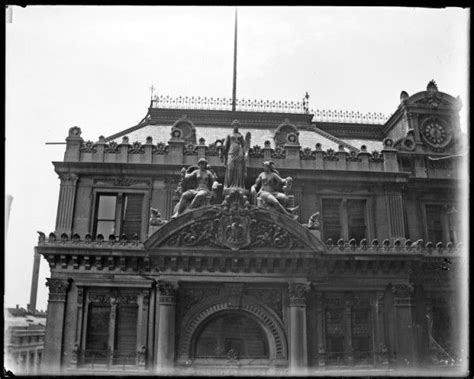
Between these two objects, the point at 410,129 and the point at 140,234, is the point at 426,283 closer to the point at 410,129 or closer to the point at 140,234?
the point at 410,129

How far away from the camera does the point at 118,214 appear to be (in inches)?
842

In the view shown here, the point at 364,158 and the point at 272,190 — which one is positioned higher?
the point at 364,158

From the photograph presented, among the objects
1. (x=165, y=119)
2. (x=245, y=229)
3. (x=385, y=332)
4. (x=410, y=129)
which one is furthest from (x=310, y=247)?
(x=165, y=119)

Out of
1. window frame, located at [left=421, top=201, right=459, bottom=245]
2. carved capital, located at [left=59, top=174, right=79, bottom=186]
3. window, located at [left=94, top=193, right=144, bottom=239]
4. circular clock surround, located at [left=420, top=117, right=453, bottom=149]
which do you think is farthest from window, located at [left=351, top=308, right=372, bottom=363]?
carved capital, located at [left=59, top=174, right=79, bottom=186]

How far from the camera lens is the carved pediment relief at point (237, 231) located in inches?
783

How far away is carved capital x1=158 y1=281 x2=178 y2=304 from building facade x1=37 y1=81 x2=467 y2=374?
43 millimetres

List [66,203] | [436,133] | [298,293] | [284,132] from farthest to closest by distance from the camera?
1. [436,133]
2. [284,132]
3. [66,203]
4. [298,293]

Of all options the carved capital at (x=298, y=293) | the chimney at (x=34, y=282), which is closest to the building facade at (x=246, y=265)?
the carved capital at (x=298, y=293)

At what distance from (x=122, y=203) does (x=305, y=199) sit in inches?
300

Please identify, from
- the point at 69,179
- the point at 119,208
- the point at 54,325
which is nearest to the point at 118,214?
the point at 119,208

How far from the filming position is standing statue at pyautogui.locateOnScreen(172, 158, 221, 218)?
20.4 meters

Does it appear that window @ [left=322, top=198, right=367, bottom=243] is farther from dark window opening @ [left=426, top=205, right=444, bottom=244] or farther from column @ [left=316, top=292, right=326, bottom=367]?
dark window opening @ [left=426, top=205, right=444, bottom=244]

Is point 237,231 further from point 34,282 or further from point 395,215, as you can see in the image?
point 34,282

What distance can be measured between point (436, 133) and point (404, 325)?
9181mm
